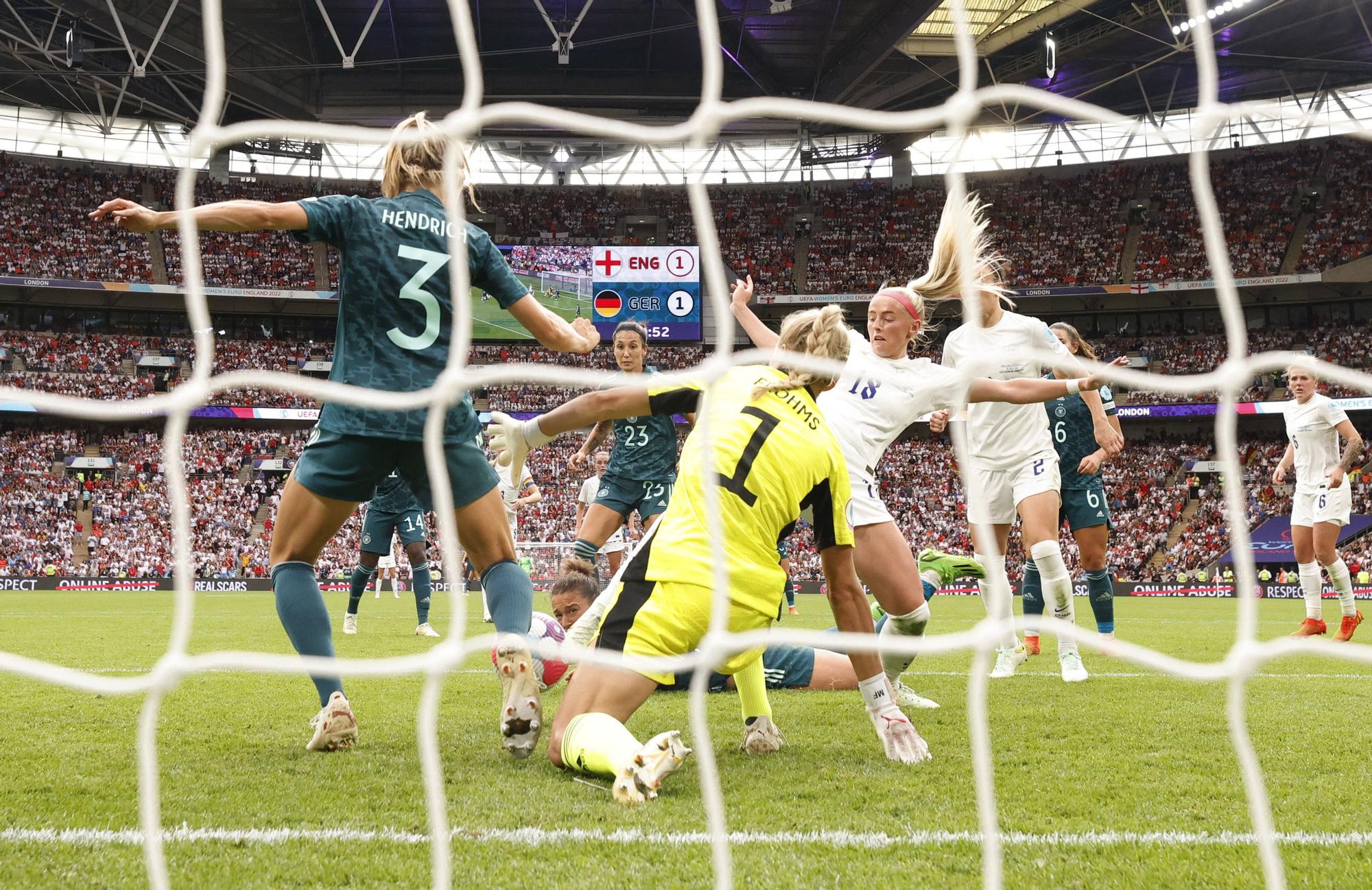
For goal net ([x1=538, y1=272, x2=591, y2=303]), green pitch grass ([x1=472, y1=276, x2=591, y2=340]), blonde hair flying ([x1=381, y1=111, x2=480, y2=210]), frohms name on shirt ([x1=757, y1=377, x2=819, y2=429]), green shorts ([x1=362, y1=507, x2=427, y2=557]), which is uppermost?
goal net ([x1=538, y1=272, x2=591, y2=303])

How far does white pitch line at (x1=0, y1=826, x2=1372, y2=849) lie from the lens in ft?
7.55

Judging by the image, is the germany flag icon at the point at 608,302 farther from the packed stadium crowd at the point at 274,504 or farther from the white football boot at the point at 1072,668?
the white football boot at the point at 1072,668

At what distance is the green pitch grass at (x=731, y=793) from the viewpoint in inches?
83.4

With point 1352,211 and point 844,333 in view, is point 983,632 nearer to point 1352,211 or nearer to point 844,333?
point 844,333

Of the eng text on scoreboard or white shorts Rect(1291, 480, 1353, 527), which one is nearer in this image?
white shorts Rect(1291, 480, 1353, 527)

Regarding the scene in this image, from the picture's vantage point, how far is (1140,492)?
90.2 ft

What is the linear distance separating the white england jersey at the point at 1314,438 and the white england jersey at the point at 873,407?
17.0 ft

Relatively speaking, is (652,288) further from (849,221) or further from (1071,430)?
(1071,430)

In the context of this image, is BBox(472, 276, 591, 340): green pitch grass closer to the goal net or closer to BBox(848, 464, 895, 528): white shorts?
the goal net

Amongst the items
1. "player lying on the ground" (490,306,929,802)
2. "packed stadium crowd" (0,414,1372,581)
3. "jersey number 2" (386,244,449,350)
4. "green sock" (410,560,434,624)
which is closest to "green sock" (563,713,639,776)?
"player lying on the ground" (490,306,929,802)

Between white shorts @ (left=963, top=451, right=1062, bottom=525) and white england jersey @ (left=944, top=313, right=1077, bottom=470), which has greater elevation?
white england jersey @ (left=944, top=313, right=1077, bottom=470)

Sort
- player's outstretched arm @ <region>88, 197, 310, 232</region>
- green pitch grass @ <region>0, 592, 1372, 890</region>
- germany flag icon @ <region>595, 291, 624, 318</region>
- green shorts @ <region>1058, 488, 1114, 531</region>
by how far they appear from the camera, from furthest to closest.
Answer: germany flag icon @ <region>595, 291, 624, 318</region> → green shorts @ <region>1058, 488, 1114, 531</region> → player's outstretched arm @ <region>88, 197, 310, 232</region> → green pitch grass @ <region>0, 592, 1372, 890</region>

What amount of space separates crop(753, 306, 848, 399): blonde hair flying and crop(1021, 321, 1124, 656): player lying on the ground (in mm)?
2905

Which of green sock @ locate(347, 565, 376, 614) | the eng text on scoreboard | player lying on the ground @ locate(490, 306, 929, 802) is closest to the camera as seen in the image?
player lying on the ground @ locate(490, 306, 929, 802)
